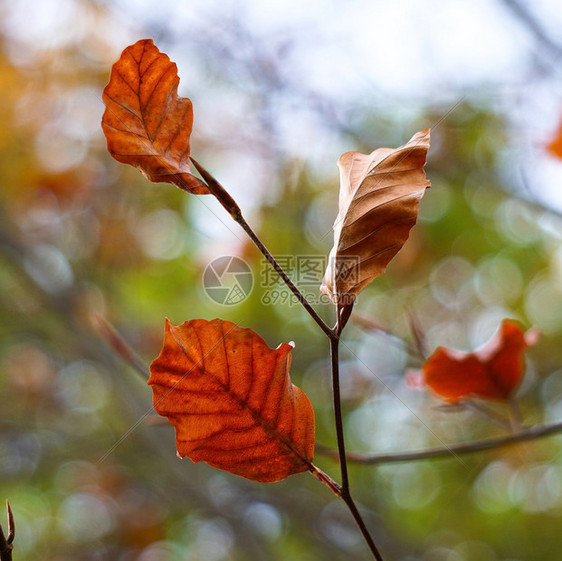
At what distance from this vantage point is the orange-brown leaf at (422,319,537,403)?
2.39 feet

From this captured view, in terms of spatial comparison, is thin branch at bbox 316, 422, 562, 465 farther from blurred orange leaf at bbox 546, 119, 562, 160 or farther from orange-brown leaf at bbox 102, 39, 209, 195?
blurred orange leaf at bbox 546, 119, 562, 160

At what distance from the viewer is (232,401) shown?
0.42 metres

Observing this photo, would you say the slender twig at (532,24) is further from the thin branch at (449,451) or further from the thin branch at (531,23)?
the thin branch at (449,451)

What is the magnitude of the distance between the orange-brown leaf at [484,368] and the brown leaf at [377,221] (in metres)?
0.34


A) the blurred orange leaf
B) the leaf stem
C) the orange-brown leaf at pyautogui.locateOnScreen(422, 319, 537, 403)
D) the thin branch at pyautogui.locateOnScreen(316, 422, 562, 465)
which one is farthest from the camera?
the blurred orange leaf

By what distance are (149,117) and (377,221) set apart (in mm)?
178

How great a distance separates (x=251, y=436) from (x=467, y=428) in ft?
6.91

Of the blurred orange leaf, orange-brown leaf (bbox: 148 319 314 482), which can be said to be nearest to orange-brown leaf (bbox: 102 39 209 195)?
orange-brown leaf (bbox: 148 319 314 482)

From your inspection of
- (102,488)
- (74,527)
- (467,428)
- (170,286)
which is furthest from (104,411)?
(467,428)
